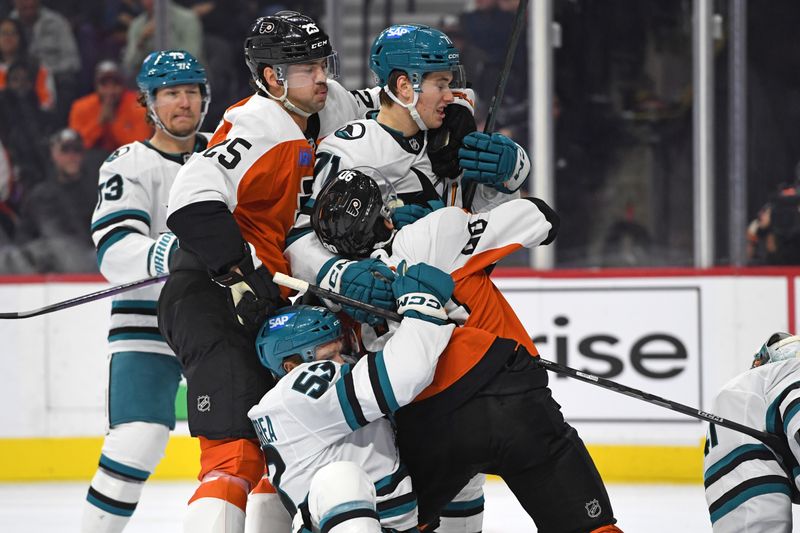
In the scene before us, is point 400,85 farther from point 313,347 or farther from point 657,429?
point 657,429

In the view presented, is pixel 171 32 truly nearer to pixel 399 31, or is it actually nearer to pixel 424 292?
pixel 399 31

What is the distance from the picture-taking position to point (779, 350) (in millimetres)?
2678

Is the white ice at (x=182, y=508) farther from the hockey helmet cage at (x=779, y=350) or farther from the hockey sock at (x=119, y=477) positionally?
the hockey helmet cage at (x=779, y=350)

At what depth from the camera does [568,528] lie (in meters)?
Result: 2.42

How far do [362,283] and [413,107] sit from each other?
1.62 feet

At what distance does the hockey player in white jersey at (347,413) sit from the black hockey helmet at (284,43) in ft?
2.14

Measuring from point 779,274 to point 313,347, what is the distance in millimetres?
2772

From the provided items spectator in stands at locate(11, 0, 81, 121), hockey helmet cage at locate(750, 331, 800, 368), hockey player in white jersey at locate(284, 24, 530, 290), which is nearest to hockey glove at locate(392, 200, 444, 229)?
hockey player in white jersey at locate(284, 24, 530, 290)

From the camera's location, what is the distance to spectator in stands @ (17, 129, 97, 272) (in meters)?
5.60

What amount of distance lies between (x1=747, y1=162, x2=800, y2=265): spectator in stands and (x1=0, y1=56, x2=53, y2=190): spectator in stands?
306 centimetres

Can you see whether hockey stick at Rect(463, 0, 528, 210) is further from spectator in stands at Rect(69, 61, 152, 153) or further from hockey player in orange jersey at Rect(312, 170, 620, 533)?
spectator in stands at Rect(69, 61, 152, 153)

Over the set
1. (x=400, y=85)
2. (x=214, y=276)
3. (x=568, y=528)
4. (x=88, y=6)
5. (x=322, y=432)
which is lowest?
(x=568, y=528)

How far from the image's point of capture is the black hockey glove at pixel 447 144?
2889mm

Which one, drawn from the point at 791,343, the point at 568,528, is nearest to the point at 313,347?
the point at 568,528
